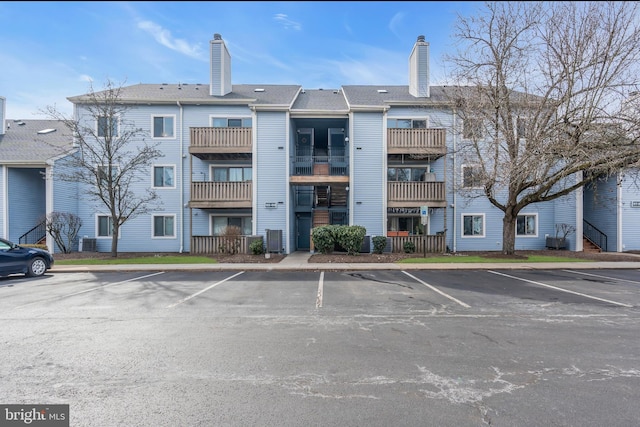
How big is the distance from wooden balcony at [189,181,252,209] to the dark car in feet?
24.3

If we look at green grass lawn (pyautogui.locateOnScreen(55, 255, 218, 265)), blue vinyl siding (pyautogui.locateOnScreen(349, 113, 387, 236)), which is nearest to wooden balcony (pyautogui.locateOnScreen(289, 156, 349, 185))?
blue vinyl siding (pyautogui.locateOnScreen(349, 113, 387, 236))

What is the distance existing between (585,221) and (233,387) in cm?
2670

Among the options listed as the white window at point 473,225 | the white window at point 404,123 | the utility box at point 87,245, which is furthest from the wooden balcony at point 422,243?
the utility box at point 87,245

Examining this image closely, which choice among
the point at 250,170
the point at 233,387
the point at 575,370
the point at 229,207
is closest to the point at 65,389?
the point at 233,387

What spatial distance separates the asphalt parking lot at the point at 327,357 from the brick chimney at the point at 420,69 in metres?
16.2

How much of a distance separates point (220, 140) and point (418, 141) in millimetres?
11756

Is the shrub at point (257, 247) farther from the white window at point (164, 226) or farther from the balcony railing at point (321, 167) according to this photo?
the white window at point (164, 226)

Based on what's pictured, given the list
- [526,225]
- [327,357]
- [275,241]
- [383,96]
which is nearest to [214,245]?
[275,241]

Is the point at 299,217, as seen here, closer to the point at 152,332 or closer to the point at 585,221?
the point at 152,332

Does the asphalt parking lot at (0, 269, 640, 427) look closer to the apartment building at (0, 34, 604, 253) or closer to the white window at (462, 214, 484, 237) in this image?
the apartment building at (0, 34, 604, 253)

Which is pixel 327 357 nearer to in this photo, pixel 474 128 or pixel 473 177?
pixel 474 128

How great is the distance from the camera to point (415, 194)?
1873cm

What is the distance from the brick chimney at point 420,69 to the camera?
21.2 m

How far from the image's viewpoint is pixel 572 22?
14242 mm
